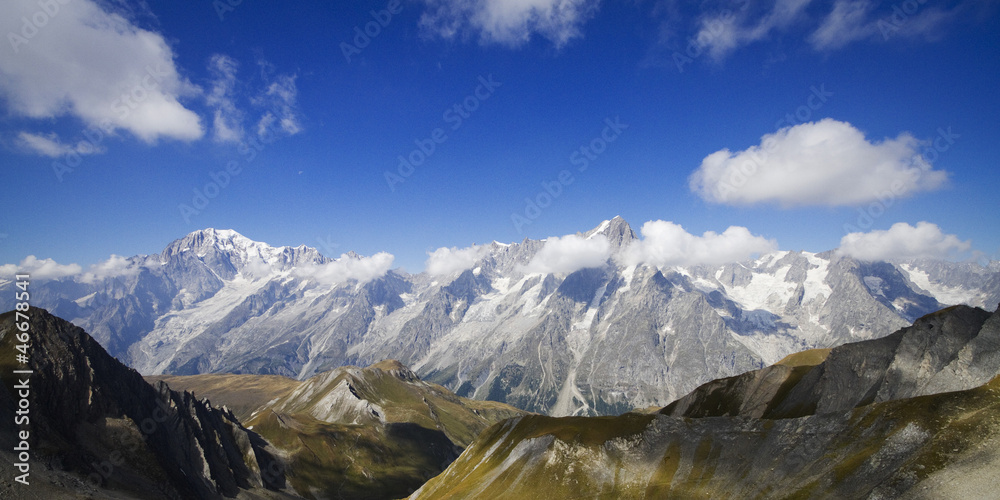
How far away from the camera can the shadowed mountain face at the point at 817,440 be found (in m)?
48.6

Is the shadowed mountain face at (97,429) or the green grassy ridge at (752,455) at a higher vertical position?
the shadowed mountain face at (97,429)

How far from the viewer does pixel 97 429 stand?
87.6 metres

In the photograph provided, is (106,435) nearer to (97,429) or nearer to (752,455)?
(97,429)

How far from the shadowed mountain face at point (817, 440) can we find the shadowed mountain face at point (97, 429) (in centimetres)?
5997

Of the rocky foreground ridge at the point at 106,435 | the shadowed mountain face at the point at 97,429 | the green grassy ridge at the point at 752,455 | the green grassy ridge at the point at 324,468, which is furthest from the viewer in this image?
the green grassy ridge at the point at 324,468

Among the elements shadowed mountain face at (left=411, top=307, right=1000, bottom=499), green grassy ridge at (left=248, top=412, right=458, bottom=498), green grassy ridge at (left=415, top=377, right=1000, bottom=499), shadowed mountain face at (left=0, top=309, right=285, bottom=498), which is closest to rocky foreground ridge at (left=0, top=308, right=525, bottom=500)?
shadowed mountain face at (left=0, top=309, right=285, bottom=498)

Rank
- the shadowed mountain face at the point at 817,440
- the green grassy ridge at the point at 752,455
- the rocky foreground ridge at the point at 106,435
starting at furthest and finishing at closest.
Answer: the rocky foreground ridge at the point at 106,435 < the green grassy ridge at the point at 752,455 < the shadowed mountain face at the point at 817,440

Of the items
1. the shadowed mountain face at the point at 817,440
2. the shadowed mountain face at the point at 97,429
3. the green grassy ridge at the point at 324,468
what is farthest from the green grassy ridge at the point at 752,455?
the green grassy ridge at the point at 324,468

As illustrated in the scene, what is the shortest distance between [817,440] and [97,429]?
129 metres

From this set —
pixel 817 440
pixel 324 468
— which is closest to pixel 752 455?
pixel 817 440

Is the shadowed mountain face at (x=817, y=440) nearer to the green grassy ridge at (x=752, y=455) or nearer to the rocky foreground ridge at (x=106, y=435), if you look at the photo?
the green grassy ridge at (x=752, y=455)

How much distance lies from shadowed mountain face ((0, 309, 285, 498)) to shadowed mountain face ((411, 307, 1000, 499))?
5997cm

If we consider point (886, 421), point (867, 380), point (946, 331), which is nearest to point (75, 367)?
point (886, 421)

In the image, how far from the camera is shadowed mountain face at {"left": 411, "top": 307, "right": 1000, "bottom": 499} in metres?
48.6
